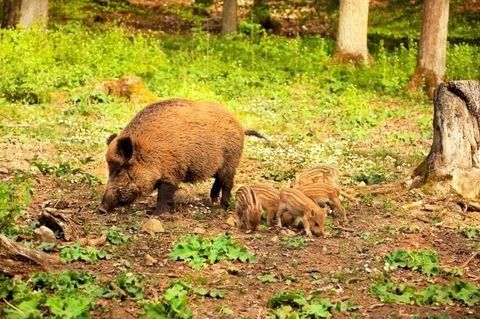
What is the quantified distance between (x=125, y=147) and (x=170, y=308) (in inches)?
123

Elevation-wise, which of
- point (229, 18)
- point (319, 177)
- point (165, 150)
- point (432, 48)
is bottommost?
point (319, 177)

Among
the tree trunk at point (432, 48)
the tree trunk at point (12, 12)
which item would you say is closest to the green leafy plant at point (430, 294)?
the tree trunk at point (432, 48)

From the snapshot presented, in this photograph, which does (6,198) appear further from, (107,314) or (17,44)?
(17,44)

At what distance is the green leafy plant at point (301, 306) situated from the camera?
666 cm

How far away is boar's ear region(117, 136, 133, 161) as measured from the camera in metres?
9.19

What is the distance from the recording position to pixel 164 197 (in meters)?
9.49

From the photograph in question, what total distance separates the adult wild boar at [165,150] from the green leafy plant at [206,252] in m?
1.58

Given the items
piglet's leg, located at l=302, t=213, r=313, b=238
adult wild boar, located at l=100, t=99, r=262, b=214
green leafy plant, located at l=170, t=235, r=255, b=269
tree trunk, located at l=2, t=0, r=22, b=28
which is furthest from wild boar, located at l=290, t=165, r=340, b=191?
tree trunk, located at l=2, t=0, r=22, b=28

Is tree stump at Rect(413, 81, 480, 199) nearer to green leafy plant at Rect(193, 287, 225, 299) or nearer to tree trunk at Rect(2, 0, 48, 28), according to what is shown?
green leafy plant at Rect(193, 287, 225, 299)

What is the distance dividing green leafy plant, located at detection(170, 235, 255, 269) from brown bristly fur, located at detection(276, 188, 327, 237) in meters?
0.95

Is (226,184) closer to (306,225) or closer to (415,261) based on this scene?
(306,225)

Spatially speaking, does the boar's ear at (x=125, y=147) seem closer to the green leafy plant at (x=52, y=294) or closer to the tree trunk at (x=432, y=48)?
the green leafy plant at (x=52, y=294)

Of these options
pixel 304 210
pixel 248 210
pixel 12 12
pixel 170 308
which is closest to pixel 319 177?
pixel 304 210

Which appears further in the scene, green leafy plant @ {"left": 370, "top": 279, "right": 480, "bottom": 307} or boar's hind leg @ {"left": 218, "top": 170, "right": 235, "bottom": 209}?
boar's hind leg @ {"left": 218, "top": 170, "right": 235, "bottom": 209}
